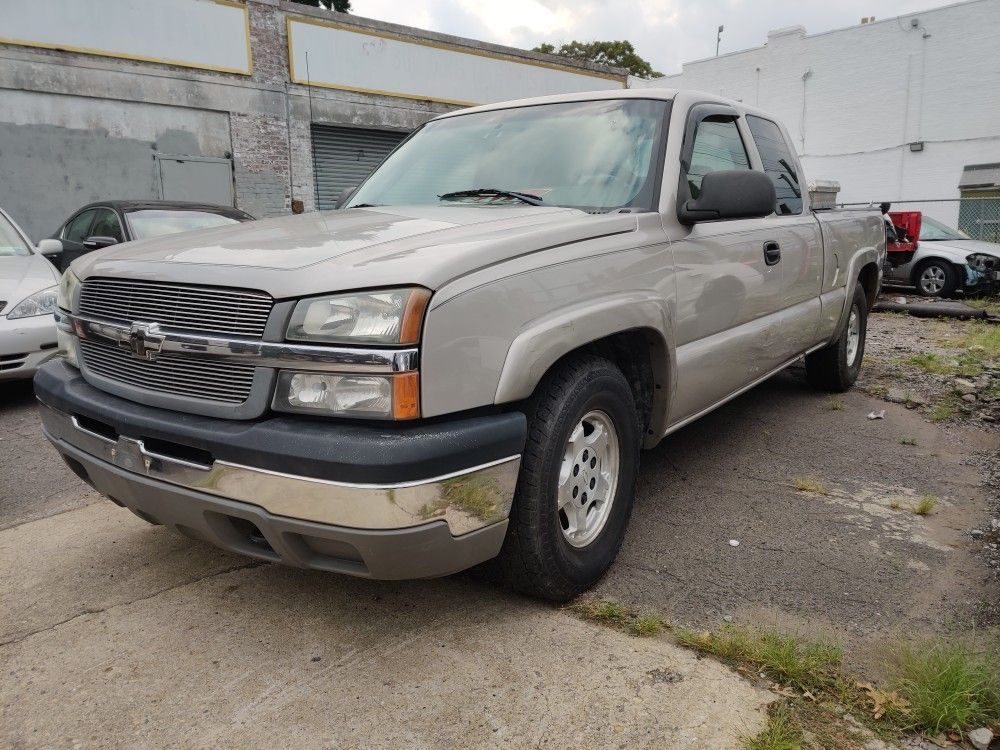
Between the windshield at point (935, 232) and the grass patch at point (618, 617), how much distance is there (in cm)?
1309

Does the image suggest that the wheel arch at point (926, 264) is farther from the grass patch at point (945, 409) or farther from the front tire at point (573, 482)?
the front tire at point (573, 482)

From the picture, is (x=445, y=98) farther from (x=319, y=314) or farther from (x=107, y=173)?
(x=319, y=314)

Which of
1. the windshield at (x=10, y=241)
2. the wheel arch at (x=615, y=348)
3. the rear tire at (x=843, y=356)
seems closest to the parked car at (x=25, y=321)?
the windshield at (x=10, y=241)

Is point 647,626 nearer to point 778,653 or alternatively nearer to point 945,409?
point 778,653

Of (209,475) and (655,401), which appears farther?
(655,401)

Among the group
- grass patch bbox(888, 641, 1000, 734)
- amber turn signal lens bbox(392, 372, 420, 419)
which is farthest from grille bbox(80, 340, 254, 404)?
grass patch bbox(888, 641, 1000, 734)

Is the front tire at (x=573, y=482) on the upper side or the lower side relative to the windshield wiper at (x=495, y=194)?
lower

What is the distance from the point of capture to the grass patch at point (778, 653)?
2271mm

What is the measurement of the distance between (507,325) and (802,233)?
2.84 metres

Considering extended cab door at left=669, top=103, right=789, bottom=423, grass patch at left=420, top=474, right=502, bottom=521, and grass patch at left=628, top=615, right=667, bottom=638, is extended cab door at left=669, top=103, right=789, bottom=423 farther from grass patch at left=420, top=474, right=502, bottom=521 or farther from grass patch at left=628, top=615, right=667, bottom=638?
grass patch at left=420, top=474, right=502, bottom=521

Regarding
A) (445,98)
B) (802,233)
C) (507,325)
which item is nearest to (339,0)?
(445,98)

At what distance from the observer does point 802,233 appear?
4.46 meters

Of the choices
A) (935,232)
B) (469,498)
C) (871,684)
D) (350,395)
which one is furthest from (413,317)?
(935,232)

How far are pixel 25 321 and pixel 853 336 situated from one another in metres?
6.02
